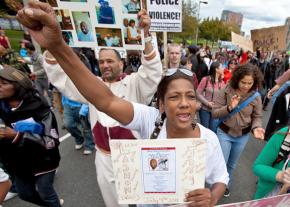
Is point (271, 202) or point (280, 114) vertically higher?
point (271, 202)

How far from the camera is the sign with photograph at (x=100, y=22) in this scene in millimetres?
1295

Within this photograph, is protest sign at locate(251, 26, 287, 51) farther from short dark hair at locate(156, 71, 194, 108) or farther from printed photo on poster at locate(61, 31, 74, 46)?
printed photo on poster at locate(61, 31, 74, 46)

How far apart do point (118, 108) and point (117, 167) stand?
277 millimetres

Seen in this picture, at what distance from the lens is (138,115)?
1195 mm

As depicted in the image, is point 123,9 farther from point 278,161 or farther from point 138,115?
point 278,161

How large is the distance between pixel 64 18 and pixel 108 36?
11.0 inches

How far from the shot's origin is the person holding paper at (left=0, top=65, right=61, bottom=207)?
6.07 feet

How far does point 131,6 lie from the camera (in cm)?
137

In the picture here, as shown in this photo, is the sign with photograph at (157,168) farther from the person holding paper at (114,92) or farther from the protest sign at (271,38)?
the protest sign at (271,38)

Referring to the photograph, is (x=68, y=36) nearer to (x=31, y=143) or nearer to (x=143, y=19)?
(x=143, y=19)

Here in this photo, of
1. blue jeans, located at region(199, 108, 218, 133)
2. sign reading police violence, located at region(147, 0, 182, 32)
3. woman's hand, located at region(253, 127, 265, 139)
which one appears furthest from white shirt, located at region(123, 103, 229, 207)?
blue jeans, located at region(199, 108, 218, 133)

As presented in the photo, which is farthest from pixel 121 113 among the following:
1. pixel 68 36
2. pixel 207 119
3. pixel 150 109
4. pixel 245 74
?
pixel 207 119

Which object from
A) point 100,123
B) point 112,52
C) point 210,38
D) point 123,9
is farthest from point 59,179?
point 210,38

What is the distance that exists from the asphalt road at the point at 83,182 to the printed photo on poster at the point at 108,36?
2.11m
